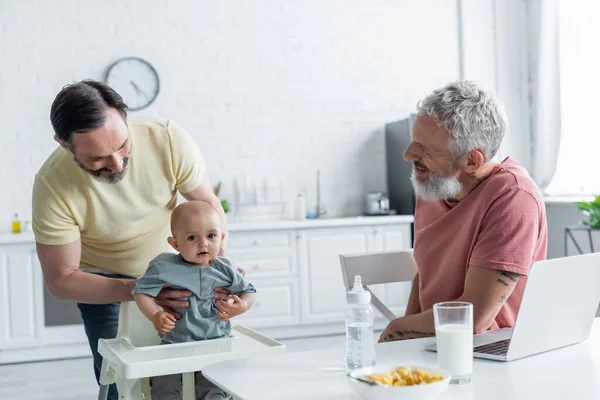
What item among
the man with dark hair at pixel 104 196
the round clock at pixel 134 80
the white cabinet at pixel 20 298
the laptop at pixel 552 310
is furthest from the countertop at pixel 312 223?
the laptop at pixel 552 310

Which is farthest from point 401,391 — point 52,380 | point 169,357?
point 52,380

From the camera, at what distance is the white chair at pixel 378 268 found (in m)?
2.22

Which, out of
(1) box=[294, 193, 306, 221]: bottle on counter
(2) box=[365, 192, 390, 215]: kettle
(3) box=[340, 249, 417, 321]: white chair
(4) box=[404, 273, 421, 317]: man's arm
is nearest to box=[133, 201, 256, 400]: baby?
(3) box=[340, 249, 417, 321]: white chair

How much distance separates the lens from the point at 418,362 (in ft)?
4.74

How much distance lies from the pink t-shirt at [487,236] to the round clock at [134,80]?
341cm

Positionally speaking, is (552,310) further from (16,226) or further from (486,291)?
(16,226)

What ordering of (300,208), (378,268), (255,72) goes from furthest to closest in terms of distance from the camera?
(255,72), (300,208), (378,268)

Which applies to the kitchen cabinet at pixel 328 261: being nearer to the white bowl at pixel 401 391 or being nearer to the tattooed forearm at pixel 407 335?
the tattooed forearm at pixel 407 335

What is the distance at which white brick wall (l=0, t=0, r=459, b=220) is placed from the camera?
488cm

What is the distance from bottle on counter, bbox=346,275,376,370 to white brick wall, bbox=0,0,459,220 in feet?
12.5

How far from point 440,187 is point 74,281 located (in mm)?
1062

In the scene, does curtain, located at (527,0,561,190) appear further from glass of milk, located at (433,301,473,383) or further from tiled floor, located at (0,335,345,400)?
glass of milk, located at (433,301,473,383)

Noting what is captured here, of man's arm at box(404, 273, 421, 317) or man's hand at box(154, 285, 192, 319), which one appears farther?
man's arm at box(404, 273, 421, 317)

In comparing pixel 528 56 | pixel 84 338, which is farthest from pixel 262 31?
pixel 84 338
